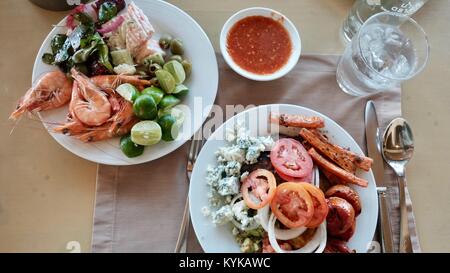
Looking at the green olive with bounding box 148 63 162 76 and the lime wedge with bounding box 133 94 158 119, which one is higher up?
the green olive with bounding box 148 63 162 76

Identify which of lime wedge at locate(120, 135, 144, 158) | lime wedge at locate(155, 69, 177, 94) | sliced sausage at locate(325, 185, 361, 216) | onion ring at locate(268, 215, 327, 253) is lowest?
onion ring at locate(268, 215, 327, 253)

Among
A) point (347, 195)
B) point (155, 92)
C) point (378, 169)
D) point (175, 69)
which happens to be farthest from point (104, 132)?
point (378, 169)

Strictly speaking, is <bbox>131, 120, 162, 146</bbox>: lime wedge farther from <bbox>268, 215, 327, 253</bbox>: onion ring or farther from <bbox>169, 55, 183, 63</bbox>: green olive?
<bbox>268, 215, 327, 253</bbox>: onion ring

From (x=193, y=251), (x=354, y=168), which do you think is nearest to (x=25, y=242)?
(x=193, y=251)

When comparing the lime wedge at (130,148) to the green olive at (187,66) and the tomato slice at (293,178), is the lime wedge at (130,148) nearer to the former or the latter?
the green olive at (187,66)

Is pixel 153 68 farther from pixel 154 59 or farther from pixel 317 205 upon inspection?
pixel 317 205

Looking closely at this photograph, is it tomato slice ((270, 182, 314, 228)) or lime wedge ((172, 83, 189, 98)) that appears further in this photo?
lime wedge ((172, 83, 189, 98))

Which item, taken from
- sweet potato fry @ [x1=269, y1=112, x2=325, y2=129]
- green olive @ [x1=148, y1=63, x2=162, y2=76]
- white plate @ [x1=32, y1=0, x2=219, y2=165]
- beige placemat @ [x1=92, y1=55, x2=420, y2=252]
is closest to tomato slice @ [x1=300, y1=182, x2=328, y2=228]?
sweet potato fry @ [x1=269, y1=112, x2=325, y2=129]
